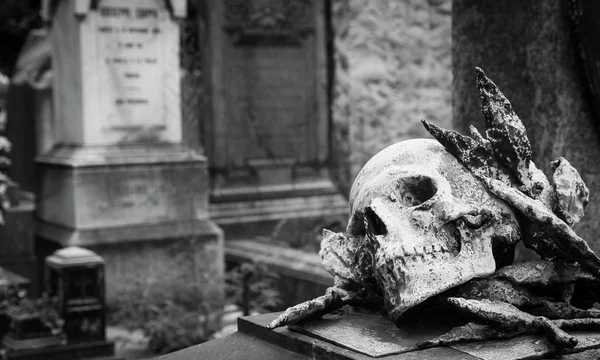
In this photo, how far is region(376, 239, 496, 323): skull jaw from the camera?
2.60 meters

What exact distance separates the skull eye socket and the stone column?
177cm

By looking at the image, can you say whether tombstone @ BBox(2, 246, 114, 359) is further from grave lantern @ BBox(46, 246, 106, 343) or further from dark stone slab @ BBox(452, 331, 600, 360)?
dark stone slab @ BBox(452, 331, 600, 360)

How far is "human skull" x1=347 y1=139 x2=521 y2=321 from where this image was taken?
8.63ft

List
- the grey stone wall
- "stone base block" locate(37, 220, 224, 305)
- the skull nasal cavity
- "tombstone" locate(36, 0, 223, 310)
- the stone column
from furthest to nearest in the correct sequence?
1. the grey stone wall
2. "tombstone" locate(36, 0, 223, 310)
3. "stone base block" locate(37, 220, 224, 305)
4. the stone column
5. the skull nasal cavity

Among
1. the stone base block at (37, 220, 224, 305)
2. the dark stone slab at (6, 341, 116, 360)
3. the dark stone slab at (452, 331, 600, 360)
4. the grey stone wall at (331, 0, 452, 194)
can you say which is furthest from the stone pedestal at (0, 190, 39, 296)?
the dark stone slab at (452, 331, 600, 360)

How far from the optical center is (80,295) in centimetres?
729

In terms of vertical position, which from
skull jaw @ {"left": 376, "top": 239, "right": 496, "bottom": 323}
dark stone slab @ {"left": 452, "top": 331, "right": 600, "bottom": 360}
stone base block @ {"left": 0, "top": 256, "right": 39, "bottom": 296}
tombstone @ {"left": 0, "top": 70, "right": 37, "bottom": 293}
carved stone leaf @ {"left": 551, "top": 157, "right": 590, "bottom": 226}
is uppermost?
carved stone leaf @ {"left": 551, "top": 157, "right": 590, "bottom": 226}

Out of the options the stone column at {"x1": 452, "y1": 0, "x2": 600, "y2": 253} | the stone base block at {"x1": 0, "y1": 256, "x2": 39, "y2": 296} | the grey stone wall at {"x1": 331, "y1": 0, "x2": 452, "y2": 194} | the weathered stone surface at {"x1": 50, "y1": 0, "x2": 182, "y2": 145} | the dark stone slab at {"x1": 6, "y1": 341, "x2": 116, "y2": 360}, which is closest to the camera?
the stone column at {"x1": 452, "y1": 0, "x2": 600, "y2": 253}

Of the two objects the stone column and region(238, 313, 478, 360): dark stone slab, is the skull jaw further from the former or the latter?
the stone column

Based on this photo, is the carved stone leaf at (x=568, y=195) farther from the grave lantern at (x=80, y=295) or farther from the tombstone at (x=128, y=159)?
the tombstone at (x=128, y=159)

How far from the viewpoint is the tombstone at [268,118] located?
11336mm

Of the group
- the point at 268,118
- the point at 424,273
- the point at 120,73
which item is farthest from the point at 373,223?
the point at 268,118

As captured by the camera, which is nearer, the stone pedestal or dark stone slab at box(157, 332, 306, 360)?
dark stone slab at box(157, 332, 306, 360)

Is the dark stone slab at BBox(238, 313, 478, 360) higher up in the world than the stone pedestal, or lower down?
higher up
